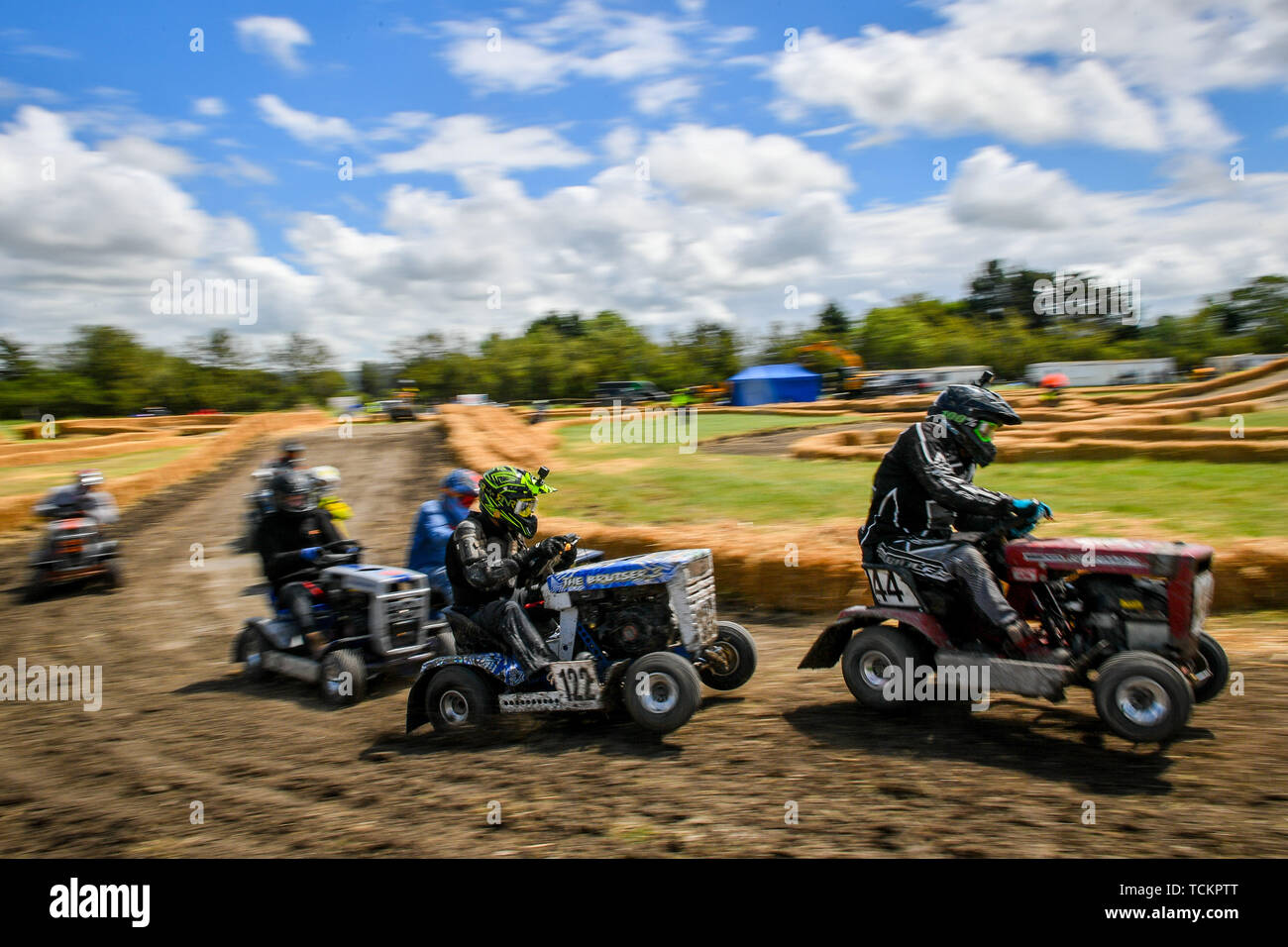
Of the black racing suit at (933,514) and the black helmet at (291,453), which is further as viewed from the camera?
the black helmet at (291,453)

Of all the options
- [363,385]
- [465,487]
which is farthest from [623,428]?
[363,385]

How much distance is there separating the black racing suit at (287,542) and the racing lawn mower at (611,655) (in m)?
2.62

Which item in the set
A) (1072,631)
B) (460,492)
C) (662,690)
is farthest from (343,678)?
(1072,631)

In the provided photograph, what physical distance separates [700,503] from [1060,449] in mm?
7861

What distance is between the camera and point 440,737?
5961 mm

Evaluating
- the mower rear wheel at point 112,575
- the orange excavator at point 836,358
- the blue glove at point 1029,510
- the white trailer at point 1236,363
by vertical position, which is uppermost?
the orange excavator at point 836,358

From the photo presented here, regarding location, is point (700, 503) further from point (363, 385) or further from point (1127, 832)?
point (363, 385)

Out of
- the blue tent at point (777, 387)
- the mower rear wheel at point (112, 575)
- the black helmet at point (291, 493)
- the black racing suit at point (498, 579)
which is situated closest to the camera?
the black racing suit at point (498, 579)

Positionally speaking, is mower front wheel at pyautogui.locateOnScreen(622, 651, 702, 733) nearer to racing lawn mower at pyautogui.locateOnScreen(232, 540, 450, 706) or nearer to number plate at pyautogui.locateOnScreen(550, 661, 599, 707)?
number plate at pyautogui.locateOnScreen(550, 661, 599, 707)

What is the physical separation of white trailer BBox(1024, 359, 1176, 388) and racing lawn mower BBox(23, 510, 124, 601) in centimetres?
5716

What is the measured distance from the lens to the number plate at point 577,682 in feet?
18.1

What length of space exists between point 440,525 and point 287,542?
143 centimetres

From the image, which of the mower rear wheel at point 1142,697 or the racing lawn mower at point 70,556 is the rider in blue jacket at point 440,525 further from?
the racing lawn mower at point 70,556

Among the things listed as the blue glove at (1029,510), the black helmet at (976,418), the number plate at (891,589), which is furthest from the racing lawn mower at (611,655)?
the blue glove at (1029,510)
